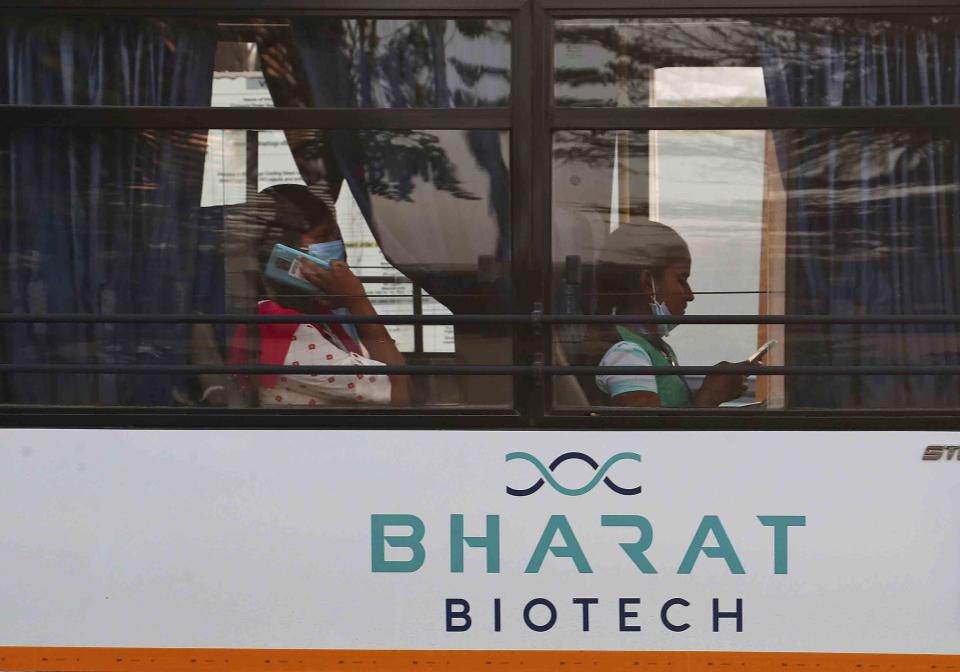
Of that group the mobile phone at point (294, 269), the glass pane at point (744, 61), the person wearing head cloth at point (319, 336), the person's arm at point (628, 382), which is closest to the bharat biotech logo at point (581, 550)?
the person's arm at point (628, 382)

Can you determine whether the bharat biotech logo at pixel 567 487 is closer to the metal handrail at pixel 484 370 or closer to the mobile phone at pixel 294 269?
the metal handrail at pixel 484 370

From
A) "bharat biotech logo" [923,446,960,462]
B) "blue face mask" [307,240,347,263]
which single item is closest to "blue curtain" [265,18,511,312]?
"blue face mask" [307,240,347,263]

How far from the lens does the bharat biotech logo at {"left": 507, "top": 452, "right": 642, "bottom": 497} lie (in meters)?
2.99

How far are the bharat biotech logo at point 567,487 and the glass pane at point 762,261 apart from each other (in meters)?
0.17

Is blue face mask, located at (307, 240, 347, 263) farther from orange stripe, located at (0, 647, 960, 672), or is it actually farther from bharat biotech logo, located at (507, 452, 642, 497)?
orange stripe, located at (0, 647, 960, 672)

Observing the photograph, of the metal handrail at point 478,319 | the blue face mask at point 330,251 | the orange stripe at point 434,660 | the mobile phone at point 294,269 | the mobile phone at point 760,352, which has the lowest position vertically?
the orange stripe at point 434,660

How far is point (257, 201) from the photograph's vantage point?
10.3ft

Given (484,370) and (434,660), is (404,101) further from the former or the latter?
(434,660)

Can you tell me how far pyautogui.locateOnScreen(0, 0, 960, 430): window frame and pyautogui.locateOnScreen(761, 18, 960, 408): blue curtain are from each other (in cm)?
5

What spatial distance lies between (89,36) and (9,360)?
0.96 m

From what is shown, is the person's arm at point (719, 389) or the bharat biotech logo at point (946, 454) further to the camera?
the person's arm at point (719, 389)

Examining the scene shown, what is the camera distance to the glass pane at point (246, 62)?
3.08 metres

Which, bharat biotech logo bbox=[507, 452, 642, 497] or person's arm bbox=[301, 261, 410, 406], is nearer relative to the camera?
bharat biotech logo bbox=[507, 452, 642, 497]

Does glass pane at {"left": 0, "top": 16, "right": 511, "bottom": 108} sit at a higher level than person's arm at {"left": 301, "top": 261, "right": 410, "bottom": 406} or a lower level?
higher
